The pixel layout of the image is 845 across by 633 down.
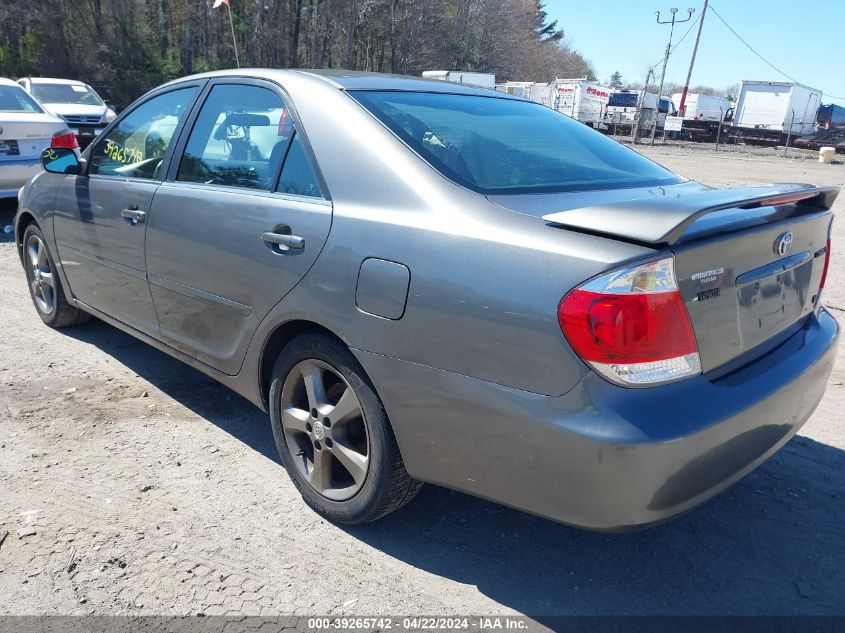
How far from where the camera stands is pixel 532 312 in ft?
6.30

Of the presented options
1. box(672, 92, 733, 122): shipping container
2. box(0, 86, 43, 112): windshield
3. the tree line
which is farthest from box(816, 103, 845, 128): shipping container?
box(0, 86, 43, 112): windshield

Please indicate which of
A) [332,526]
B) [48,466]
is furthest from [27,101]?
[332,526]

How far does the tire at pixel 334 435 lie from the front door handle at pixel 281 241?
13.7 inches

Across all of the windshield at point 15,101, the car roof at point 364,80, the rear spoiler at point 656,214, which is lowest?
the windshield at point 15,101

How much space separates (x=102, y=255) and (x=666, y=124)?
39162 mm

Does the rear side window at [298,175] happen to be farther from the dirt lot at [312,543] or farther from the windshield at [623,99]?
the windshield at [623,99]

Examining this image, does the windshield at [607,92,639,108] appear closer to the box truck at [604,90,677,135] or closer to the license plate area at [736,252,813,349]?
the box truck at [604,90,677,135]

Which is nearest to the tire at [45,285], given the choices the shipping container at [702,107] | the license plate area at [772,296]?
the license plate area at [772,296]

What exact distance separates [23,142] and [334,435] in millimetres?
7222

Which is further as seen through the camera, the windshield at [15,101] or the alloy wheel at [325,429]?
the windshield at [15,101]

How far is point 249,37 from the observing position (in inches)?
1661

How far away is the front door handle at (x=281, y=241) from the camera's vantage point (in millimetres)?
2543

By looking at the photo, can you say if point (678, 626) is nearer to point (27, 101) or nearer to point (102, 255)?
point (102, 255)

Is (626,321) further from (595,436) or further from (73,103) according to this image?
(73,103)
